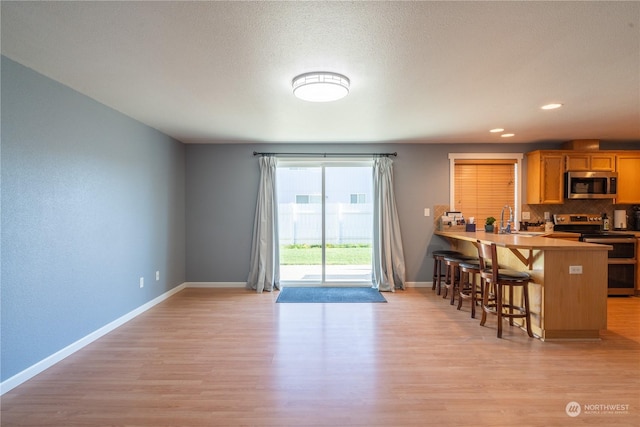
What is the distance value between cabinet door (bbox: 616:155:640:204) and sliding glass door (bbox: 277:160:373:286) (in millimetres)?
3866

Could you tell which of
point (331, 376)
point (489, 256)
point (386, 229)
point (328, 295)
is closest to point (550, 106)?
point (489, 256)

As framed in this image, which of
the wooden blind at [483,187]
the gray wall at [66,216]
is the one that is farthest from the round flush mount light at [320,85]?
the wooden blind at [483,187]

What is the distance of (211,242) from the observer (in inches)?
206

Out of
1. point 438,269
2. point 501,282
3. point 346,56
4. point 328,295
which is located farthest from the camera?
point 438,269

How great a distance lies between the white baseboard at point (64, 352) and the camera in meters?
2.24

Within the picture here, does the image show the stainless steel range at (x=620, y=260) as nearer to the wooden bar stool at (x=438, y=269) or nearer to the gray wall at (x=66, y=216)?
the wooden bar stool at (x=438, y=269)

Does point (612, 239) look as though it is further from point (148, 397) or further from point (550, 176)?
point (148, 397)

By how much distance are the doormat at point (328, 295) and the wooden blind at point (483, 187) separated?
81.6 inches

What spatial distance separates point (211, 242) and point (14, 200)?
9.98 ft

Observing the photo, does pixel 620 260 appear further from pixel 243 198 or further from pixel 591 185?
pixel 243 198

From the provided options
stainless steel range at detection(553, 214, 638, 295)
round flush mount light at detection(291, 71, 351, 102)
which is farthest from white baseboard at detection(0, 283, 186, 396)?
stainless steel range at detection(553, 214, 638, 295)

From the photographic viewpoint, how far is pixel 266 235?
5105mm

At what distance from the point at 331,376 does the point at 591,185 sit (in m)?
5.08

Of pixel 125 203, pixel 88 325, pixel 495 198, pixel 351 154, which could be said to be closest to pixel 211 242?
pixel 125 203
